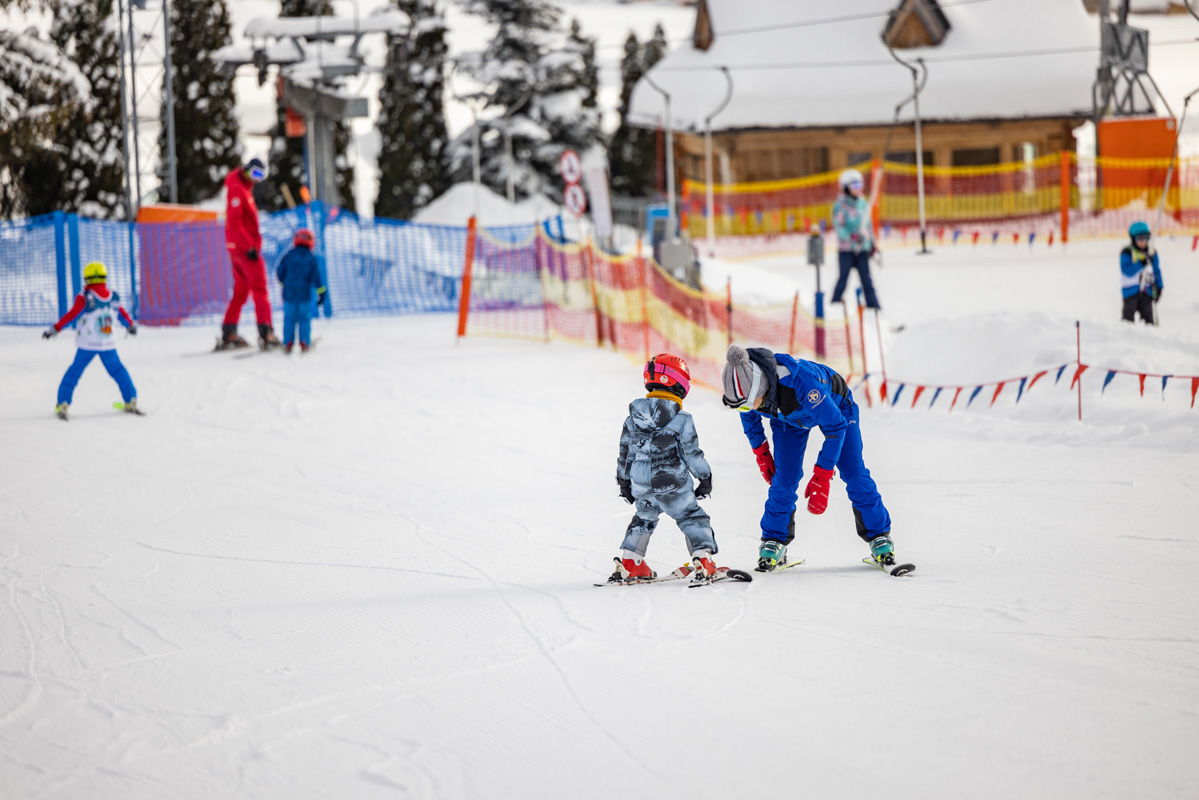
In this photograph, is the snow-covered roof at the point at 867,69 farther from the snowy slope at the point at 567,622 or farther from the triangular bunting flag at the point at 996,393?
the snowy slope at the point at 567,622

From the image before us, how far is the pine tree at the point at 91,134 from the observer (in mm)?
32125

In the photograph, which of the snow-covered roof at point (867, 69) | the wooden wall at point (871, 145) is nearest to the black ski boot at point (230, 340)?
the snow-covered roof at point (867, 69)

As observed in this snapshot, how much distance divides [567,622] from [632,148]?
38.2 metres

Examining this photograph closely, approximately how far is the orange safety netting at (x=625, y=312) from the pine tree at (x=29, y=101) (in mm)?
12482

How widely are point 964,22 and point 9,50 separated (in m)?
23.3

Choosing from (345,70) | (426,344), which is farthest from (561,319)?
(345,70)

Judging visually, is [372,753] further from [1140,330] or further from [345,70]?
[345,70]

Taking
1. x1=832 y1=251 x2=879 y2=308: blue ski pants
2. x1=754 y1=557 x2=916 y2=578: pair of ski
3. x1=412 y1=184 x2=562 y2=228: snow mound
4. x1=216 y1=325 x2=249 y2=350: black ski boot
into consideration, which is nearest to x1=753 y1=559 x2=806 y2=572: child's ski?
x1=754 y1=557 x2=916 y2=578: pair of ski

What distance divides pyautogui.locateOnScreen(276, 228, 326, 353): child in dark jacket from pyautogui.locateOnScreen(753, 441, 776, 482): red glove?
32.2ft

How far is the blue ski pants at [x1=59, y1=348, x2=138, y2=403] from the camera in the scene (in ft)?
38.6

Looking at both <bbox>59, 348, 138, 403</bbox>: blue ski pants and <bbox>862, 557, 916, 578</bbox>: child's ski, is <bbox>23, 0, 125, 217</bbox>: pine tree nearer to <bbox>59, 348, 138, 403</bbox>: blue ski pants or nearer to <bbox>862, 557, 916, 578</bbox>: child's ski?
<bbox>59, 348, 138, 403</bbox>: blue ski pants

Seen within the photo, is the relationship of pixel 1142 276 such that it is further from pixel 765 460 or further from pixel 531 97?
pixel 531 97

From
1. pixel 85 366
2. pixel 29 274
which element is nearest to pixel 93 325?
pixel 85 366

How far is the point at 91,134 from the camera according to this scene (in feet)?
108
